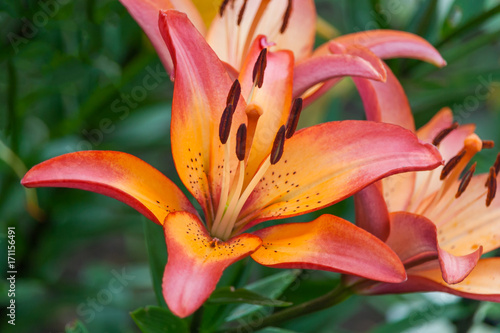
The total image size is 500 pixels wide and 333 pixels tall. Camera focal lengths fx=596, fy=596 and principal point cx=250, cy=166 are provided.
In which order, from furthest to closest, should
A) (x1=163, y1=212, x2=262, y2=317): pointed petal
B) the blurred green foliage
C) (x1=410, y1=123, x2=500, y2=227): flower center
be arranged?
1. the blurred green foliage
2. (x1=410, y1=123, x2=500, y2=227): flower center
3. (x1=163, y1=212, x2=262, y2=317): pointed petal

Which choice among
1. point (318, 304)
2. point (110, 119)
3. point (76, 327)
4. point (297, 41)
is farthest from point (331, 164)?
point (110, 119)

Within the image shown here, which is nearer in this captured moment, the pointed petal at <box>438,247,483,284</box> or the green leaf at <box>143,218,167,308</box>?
the pointed petal at <box>438,247,483,284</box>

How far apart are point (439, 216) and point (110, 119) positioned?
649 millimetres

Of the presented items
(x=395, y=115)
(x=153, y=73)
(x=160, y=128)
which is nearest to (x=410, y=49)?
(x=395, y=115)

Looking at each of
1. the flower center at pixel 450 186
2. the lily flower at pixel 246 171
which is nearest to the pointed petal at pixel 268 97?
the lily flower at pixel 246 171

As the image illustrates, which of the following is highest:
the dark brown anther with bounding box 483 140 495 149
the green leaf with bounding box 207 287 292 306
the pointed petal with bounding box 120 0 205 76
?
the pointed petal with bounding box 120 0 205 76

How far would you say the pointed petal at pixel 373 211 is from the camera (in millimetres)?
619

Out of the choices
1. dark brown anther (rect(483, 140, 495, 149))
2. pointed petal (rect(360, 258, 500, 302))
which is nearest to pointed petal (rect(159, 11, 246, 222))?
pointed petal (rect(360, 258, 500, 302))

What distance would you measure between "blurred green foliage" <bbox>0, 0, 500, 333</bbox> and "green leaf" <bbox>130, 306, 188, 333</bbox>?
77 mm

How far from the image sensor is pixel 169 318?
2.19 feet

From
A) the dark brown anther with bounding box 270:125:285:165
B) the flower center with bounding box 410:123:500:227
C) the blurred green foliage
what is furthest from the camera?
the blurred green foliage

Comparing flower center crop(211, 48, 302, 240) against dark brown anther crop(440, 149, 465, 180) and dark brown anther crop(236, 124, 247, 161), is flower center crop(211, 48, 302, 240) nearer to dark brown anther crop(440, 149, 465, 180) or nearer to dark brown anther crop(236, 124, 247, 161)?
dark brown anther crop(236, 124, 247, 161)

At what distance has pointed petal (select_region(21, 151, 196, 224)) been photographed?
52 cm

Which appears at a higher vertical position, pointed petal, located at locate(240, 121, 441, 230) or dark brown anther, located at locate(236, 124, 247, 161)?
dark brown anther, located at locate(236, 124, 247, 161)
